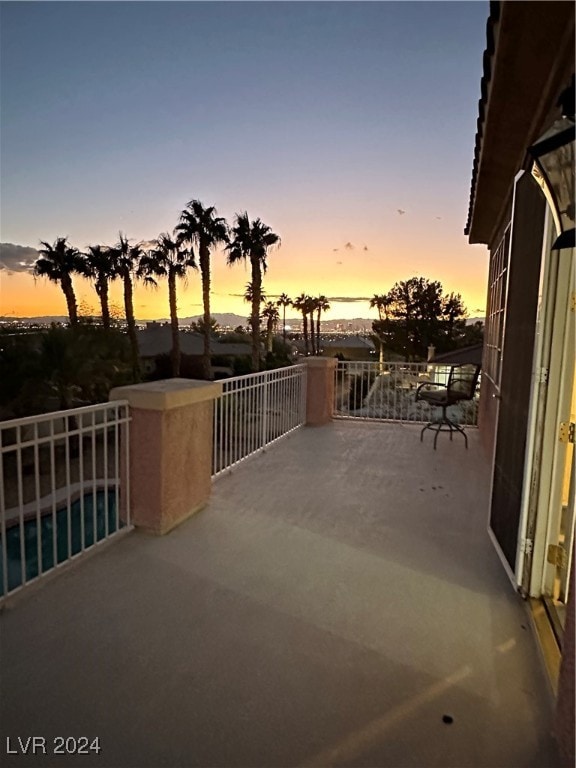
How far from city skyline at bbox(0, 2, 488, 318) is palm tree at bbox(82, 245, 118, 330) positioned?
27.6ft

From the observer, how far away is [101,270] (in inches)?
908

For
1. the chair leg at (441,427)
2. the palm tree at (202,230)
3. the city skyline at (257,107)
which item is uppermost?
the palm tree at (202,230)

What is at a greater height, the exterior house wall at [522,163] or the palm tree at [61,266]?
the palm tree at [61,266]

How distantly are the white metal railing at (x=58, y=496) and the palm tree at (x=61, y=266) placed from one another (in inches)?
345

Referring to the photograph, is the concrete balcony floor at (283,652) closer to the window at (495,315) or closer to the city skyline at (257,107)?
the window at (495,315)

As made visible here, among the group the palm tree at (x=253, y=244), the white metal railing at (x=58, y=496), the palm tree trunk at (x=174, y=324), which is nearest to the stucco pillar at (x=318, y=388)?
the white metal railing at (x=58, y=496)

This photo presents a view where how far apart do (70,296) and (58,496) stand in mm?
14255

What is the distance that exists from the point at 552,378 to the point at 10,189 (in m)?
12.9

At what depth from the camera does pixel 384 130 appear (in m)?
7.15

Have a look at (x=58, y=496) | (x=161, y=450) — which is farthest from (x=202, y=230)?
(x=161, y=450)

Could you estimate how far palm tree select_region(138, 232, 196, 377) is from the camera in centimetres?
2230

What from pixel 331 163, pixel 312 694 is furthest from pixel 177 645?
pixel 331 163

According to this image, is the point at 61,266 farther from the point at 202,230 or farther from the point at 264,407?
the point at 264,407

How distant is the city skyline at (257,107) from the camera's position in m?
5.10
